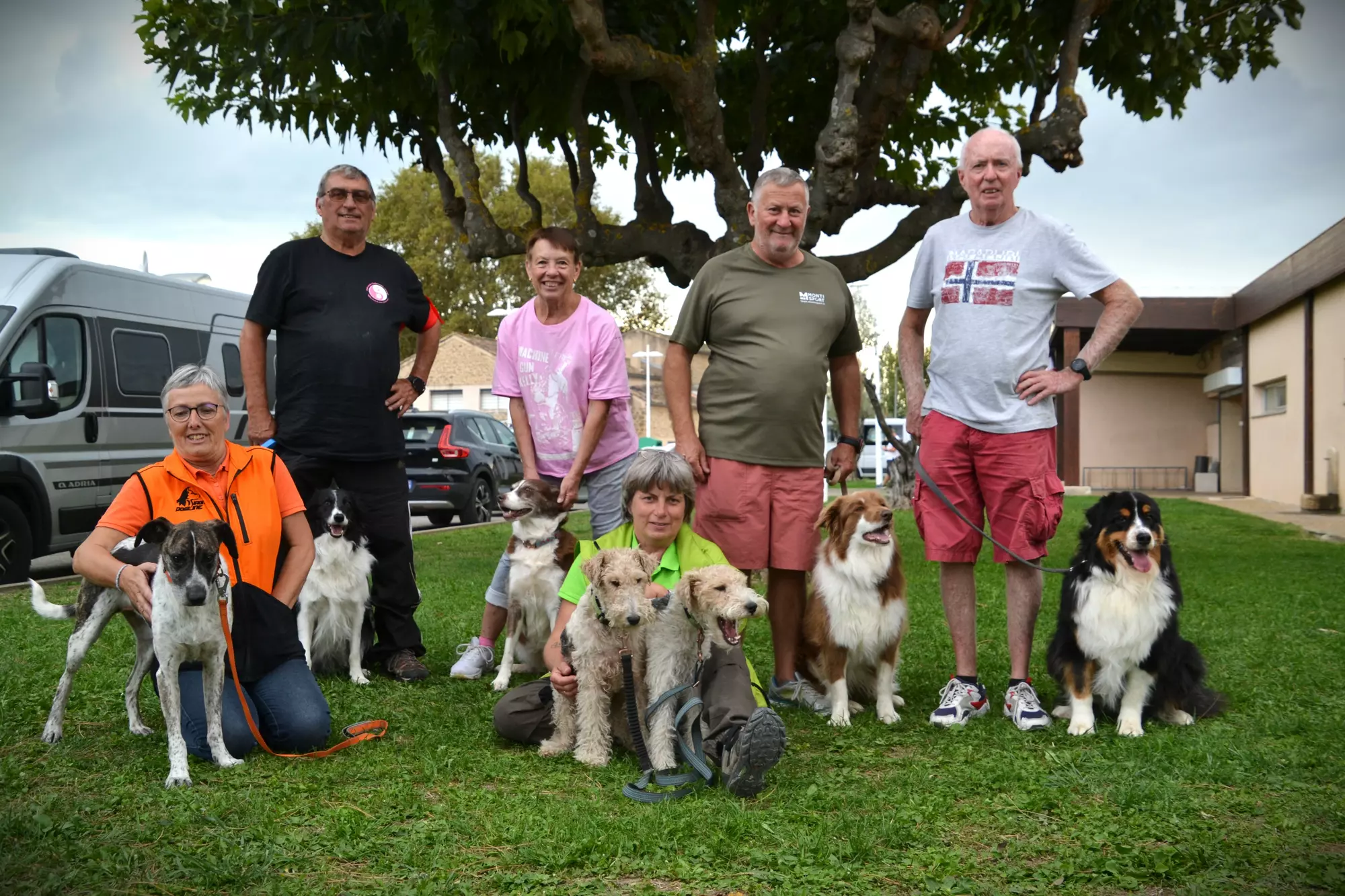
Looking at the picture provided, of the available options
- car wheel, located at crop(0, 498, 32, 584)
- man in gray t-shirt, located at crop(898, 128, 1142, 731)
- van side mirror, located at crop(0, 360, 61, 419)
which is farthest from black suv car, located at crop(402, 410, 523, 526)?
man in gray t-shirt, located at crop(898, 128, 1142, 731)

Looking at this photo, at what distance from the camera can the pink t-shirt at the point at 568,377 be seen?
5.30m

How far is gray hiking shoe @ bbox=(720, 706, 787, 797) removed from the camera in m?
A: 3.61

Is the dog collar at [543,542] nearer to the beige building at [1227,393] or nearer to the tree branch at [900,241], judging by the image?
the tree branch at [900,241]

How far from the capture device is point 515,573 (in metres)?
5.74

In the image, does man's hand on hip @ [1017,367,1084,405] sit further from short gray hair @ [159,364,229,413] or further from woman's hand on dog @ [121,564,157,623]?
woman's hand on dog @ [121,564,157,623]

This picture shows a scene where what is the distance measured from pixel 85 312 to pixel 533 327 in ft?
21.4

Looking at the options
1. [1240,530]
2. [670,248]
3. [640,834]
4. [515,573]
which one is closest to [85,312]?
[670,248]

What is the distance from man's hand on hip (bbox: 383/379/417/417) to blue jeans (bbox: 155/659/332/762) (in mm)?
1730

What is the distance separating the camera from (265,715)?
4.30m

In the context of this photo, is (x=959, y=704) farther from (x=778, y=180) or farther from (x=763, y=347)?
(x=778, y=180)

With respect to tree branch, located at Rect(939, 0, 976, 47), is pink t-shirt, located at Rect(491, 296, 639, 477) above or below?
below

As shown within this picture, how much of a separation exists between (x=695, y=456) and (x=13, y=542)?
23.7 feet

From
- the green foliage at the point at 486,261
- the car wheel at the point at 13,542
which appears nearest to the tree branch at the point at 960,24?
the car wheel at the point at 13,542

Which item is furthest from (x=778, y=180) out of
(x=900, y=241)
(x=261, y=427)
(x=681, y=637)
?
(x=900, y=241)
